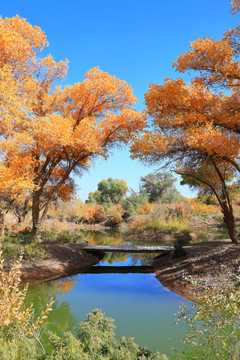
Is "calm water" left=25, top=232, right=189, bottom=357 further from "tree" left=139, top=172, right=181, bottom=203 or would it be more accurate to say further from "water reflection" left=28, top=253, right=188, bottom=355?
"tree" left=139, top=172, right=181, bottom=203

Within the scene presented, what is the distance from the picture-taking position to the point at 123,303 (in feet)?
23.9

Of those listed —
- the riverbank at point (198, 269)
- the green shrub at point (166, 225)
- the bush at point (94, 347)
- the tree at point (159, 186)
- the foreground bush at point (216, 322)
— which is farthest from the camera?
the tree at point (159, 186)

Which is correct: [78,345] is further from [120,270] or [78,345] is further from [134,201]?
[134,201]

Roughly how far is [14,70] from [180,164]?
813cm

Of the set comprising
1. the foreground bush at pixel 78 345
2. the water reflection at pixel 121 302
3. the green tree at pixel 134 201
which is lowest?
the water reflection at pixel 121 302

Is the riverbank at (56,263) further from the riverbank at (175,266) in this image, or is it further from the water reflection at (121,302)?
the water reflection at (121,302)

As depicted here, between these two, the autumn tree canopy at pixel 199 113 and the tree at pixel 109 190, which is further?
the tree at pixel 109 190

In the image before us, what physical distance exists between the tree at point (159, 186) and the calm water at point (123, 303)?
24071 mm

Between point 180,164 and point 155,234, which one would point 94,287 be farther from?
point 155,234

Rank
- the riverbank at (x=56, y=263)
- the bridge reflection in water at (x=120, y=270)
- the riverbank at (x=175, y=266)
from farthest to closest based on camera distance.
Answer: the bridge reflection in water at (x=120, y=270) < the riverbank at (x=56, y=263) < the riverbank at (x=175, y=266)


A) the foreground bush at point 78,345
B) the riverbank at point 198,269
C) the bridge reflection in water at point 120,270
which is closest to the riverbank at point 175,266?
the riverbank at point 198,269

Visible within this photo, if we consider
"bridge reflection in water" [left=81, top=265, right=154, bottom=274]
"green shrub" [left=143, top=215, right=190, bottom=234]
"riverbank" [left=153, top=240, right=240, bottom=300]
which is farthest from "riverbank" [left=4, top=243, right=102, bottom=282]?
"green shrub" [left=143, top=215, right=190, bottom=234]

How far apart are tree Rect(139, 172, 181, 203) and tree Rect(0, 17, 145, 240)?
20602 mm

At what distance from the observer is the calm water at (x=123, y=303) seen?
541 centimetres
